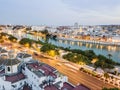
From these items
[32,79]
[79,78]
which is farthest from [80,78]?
[32,79]

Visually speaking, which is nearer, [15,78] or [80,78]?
[15,78]

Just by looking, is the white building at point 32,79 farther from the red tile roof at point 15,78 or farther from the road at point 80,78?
the road at point 80,78

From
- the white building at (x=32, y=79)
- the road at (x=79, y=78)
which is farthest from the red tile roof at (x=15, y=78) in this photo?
the road at (x=79, y=78)

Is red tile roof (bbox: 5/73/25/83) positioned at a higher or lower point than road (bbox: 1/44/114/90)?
higher

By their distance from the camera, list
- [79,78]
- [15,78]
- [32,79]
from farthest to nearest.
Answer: [79,78]
[15,78]
[32,79]

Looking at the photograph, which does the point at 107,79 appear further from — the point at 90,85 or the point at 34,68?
the point at 34,68

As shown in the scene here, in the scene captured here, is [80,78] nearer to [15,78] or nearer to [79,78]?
[79,78]

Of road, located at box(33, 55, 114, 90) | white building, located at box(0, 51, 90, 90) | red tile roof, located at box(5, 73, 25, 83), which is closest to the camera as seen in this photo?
white building, located at box(0, 51, 90, 90)

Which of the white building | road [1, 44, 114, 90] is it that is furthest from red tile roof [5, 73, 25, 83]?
road [1, 44, 114, 90]

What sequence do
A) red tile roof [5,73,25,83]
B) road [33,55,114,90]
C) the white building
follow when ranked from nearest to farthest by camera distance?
the white building
red tile roof [5,73,25,83]
road [33,55,114,90]

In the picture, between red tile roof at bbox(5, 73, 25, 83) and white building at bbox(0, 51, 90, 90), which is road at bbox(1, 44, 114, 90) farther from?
red tile roof at bbox(5, 73, 25, 83)

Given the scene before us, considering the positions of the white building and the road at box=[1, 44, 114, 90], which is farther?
the road at box=[1, 44, 114, 90]
